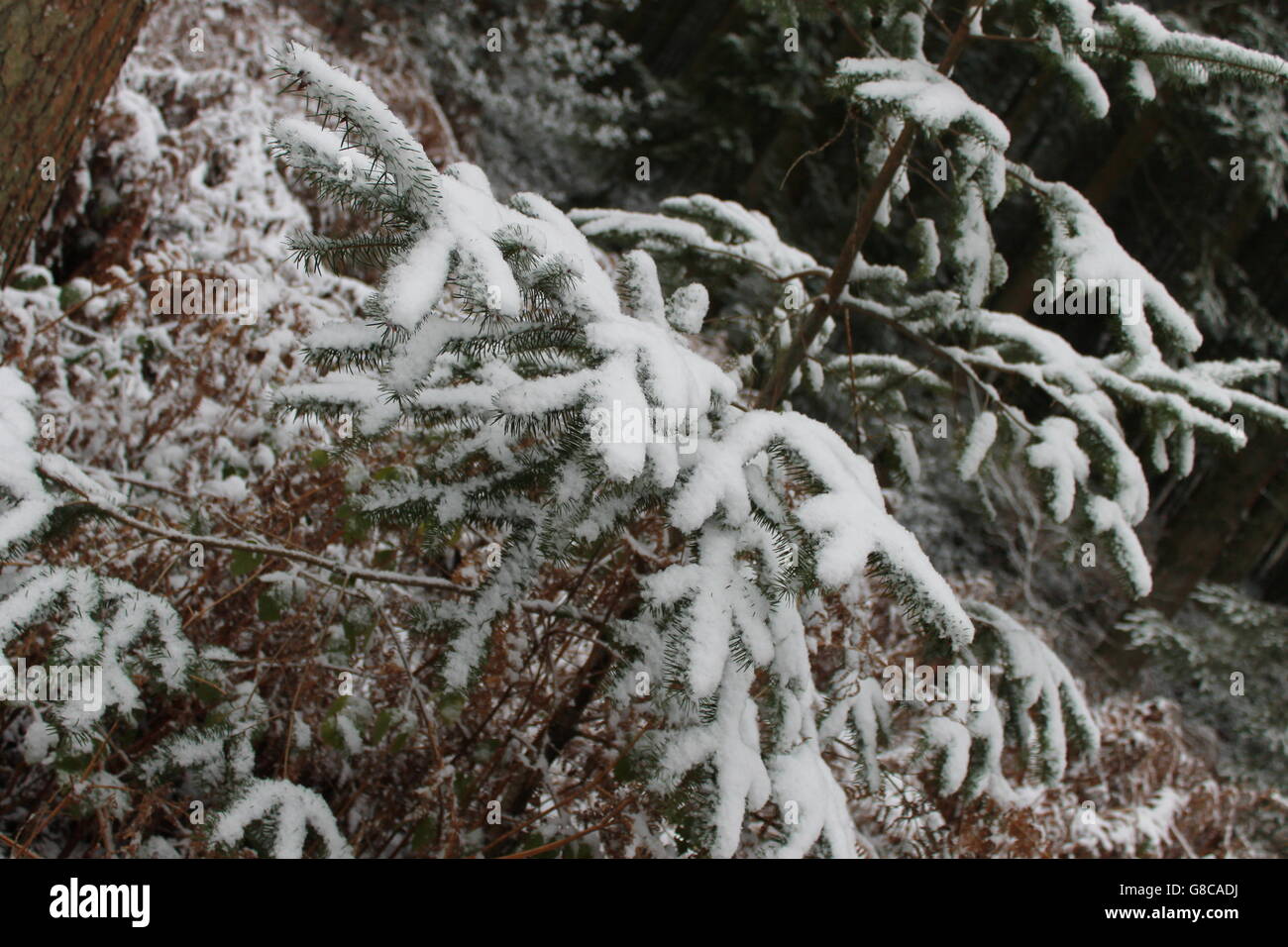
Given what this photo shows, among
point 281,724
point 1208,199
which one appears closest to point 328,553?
point 281,724

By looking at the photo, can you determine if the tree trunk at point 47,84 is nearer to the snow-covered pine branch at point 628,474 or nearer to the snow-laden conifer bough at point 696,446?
the snow-laden conifer bough at point 696,446

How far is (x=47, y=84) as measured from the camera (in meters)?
2.22

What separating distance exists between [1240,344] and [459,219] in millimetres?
10340

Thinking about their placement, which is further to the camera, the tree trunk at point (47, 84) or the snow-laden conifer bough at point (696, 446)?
the tree trunk at point (47, 84)

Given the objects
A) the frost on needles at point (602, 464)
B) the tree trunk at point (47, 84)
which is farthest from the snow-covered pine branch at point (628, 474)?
the tree trunk at point (47, 84)

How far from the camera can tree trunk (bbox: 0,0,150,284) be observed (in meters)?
2.15

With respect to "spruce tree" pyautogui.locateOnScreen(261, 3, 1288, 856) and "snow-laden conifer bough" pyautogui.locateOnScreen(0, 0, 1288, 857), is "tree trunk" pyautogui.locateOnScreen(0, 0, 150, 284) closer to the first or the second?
"snow-laden conifer bough" pyautogui.locateOnScreen(0, 0, 1288, 857)

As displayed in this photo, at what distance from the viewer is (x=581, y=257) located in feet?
4.58

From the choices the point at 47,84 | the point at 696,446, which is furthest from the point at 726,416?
the point at 47,84

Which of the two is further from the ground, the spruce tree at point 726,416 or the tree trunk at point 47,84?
the tree trunk at point 47,84

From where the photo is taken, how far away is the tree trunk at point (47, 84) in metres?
2.15

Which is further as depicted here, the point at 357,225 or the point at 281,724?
the point at 357,225
